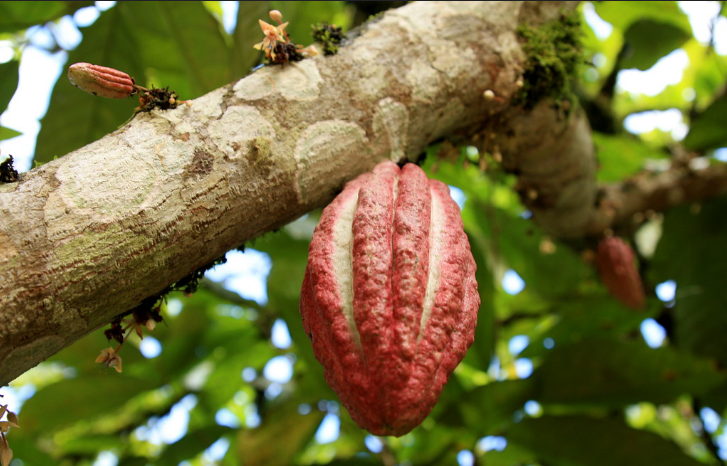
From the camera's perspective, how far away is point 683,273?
220cm

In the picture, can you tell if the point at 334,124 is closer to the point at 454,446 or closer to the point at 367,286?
the point at 367,286

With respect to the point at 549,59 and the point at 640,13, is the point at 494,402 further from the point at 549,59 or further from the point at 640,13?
the point at 640,13

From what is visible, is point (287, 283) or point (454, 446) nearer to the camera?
point (287, 283)

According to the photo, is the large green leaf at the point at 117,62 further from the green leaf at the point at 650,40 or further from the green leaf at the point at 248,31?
the green leaf at the point at 650,40

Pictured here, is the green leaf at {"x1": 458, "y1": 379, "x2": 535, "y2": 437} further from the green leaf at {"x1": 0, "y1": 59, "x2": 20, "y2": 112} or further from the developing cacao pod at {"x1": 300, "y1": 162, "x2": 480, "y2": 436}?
the green leaf at {"x1": 0, "y1": 59, "x2": 20, "y2": 112}

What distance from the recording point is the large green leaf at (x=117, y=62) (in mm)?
1588

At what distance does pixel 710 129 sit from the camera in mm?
2340

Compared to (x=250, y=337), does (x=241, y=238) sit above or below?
above

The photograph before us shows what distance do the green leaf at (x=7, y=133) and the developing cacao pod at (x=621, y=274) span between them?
73.9 inches

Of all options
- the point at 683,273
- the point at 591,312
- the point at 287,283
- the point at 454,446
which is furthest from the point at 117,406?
the point at 683,273

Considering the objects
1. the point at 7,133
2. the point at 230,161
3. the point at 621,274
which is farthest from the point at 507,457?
the point at 7,133

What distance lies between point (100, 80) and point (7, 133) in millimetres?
631

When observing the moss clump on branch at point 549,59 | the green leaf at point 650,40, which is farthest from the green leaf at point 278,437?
the green leaf at point 650,40

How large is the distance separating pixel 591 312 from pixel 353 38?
1482mm
